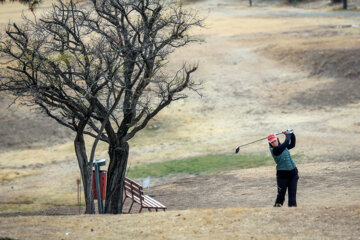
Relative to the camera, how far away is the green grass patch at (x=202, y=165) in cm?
2228

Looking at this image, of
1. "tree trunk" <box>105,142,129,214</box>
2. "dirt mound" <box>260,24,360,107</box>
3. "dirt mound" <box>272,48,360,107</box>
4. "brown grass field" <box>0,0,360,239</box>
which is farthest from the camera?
"dirt mound" <box>260,24,360,107</box>

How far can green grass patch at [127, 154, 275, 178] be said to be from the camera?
73.1ft

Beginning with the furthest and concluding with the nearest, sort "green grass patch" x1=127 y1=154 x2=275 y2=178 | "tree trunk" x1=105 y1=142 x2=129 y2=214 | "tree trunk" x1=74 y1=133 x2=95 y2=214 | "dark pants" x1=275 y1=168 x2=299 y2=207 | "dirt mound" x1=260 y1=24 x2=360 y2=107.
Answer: "dirt mound" x1=260 y1=24 x2=360 y2=107 → "green grass patch" x1=127 y1=154 x2=275 y2=178 → "tree trunk" x1=105 y1=142 x2=129 y2=214 → "tree trunk" x1=74 y1=133 x2=95 y2=214 → "dark pants" x1=275 y1=168 x2=299 y2=207

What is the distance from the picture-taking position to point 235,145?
2564cm

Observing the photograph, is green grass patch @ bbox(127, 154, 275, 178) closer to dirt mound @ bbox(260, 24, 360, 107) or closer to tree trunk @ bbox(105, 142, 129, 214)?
tree trunk @ bbox(105, 142, 129, 214)

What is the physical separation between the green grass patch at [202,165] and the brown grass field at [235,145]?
2.57ft

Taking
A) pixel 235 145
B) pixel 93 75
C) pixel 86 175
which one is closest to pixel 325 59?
pixel 235 145

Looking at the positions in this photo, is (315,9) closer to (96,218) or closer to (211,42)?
(211,42)

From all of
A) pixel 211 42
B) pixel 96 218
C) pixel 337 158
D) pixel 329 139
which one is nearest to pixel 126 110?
pixel 96 218

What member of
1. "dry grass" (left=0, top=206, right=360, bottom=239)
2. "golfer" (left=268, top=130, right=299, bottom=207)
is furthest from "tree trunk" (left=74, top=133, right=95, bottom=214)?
"golfer" (left=268, top=130, right=299, bottom=207)

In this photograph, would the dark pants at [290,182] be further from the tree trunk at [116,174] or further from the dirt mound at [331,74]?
the dirt mound at [331,74]

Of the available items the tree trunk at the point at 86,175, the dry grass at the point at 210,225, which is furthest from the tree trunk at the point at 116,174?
the dry grass at the point at 210,225

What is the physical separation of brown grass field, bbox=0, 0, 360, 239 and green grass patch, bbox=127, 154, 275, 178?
783mm

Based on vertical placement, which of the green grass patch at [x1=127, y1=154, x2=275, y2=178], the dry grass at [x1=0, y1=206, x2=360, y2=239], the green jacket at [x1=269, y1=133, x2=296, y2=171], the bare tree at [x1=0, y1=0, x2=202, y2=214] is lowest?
the dry grass at [x1=0, y1=206, x2=360, y2=239]
